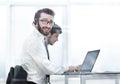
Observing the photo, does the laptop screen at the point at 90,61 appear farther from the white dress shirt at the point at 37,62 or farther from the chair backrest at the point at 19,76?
the chair backrest at the point at 19,76

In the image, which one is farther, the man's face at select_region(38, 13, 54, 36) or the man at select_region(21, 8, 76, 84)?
the man's face at select_region(38, 13, 54, 36)

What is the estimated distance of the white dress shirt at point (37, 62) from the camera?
2.74 meters

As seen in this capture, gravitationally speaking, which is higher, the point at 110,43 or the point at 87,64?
the point at 110,43

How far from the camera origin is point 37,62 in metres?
2.74

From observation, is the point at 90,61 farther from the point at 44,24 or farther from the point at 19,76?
the point at 19,76

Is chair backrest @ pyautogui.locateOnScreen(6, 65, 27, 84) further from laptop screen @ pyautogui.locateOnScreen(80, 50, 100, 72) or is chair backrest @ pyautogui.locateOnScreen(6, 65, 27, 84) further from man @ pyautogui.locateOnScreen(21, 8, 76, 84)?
laptop screen @ pyautogui.locateOnScreen(80, 50, 100, 72)

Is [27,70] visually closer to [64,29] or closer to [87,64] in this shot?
[87,64]

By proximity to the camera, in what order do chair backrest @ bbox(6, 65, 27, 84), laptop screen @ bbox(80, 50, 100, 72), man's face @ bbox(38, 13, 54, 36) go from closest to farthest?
chair backrest @ bbox(6, 65, 27, 84)
man's face @ bbox(38, 13, 54, 36)
laptop screen @ bbox(80, 50, 100, 72)

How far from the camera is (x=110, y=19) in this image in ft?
16.4

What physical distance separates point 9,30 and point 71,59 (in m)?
1.16

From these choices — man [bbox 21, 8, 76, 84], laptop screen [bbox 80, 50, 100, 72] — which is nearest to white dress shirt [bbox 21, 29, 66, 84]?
man [bbox 21, 8, 76, 84]

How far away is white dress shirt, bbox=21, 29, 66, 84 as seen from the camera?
274cm

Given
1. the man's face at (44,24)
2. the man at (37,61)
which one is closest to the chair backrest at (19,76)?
the man at (37,61)

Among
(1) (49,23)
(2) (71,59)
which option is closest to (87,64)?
(1) (49,23)
